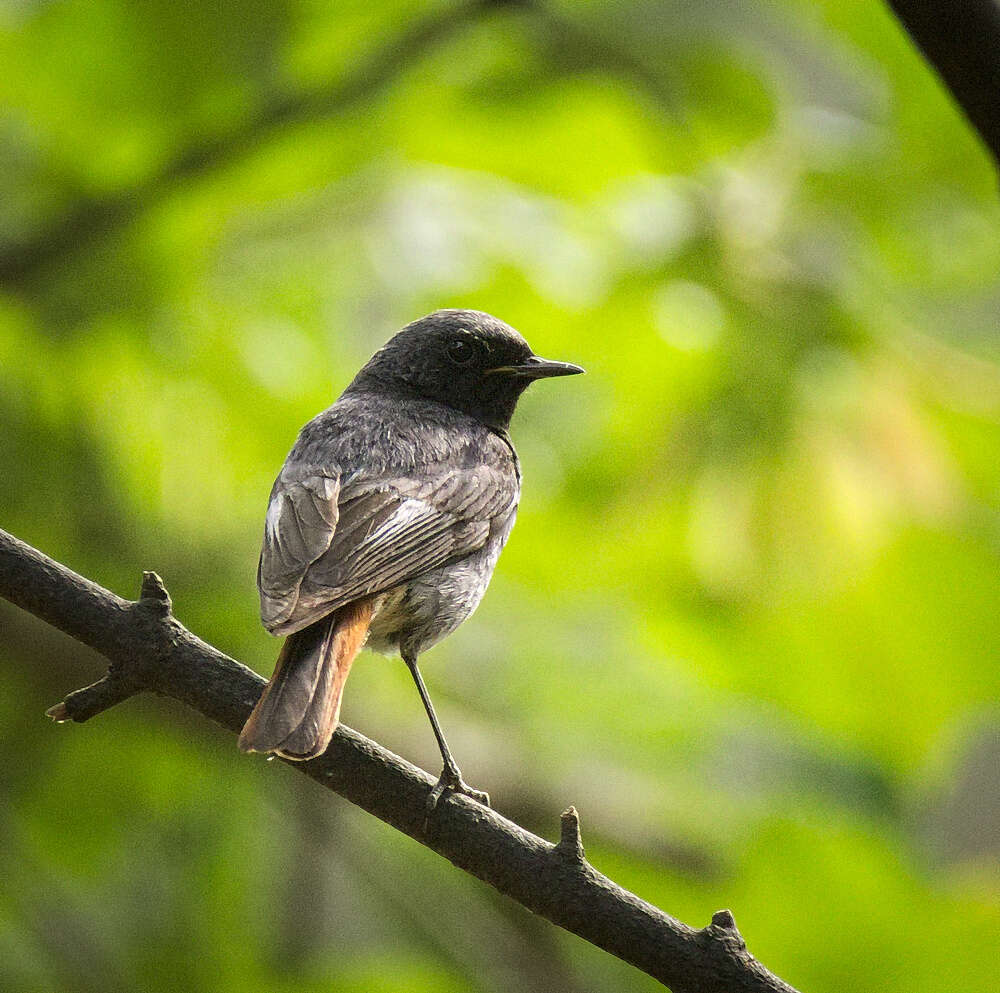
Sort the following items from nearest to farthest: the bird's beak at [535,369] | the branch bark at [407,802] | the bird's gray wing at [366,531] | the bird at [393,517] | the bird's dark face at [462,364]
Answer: the branch bark at [407,802]
the bird at [393,517]
the bird's gray wing at [366,531]
the bird's beak at [535,369]
the bird's dark face at [462,364]

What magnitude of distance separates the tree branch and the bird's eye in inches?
81.0

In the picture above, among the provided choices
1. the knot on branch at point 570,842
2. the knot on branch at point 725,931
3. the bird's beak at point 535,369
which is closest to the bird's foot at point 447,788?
the knot on branch at point 570,842

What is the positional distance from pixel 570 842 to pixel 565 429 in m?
2.62

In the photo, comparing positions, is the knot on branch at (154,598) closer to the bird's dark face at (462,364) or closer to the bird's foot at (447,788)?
the bird's foot at (447,788)

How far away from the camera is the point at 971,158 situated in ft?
14.7

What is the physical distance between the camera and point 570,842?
2.58m

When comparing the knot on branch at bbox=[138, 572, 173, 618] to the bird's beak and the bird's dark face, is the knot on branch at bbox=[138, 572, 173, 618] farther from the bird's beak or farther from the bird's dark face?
the bird's dark face

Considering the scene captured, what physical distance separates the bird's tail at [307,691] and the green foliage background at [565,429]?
1.47 meters

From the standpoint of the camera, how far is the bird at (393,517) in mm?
2748

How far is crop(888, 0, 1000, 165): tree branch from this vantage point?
237 centimetres

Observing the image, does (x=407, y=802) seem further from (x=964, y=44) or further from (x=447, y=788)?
(x=964, y=44)

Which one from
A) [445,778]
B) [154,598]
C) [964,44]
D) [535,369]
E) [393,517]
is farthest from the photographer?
[535,369]

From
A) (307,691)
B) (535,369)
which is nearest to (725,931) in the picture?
(307,691)

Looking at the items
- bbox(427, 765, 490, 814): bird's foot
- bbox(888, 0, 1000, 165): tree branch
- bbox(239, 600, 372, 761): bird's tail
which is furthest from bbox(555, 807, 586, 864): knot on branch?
bbox(888, 0, 1000, 165): tree branch
